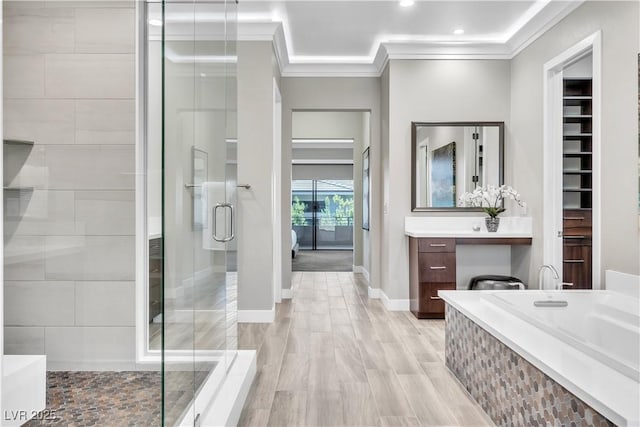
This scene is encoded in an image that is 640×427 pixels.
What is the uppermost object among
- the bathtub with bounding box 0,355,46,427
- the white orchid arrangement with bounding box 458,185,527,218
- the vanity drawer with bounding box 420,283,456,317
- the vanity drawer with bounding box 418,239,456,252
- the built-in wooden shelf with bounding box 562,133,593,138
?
the built-in wooden shelf with bounding box 562,133,593,138

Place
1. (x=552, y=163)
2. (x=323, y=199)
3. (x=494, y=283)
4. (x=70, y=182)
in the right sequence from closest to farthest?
(x=70, y=182) → (x=552, y=163) → (x=494, y=283) → (x=323, y=199)

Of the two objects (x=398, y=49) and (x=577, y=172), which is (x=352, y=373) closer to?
(x=577, y=172)

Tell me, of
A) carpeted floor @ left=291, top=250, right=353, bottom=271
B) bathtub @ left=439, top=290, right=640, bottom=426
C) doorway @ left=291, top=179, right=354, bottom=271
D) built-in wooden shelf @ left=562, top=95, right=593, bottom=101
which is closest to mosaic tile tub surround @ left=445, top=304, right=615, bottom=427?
bathtub @ left=439, top=290, right=640, bottom=426

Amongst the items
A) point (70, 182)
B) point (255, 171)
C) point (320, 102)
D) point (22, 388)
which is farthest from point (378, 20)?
point (22, 388)

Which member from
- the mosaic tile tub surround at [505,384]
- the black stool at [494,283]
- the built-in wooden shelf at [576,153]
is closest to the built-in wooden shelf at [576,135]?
the built-in wooden shelf at [576,153]

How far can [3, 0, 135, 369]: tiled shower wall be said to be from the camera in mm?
1281

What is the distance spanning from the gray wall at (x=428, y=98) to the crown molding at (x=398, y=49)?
87 mm

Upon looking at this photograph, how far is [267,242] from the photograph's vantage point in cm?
397

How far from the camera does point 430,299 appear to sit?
3965 mm

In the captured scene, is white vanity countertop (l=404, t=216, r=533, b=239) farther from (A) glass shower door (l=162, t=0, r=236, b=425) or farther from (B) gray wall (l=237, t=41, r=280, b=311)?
(A) glass shower door (l=162, t=0, r=236, b=425)

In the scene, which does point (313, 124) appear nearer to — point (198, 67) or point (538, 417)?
point (198, 67)

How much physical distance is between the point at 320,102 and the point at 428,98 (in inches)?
47.8

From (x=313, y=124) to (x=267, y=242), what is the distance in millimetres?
3363

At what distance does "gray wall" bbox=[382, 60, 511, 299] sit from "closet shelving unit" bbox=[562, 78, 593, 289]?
558mm
